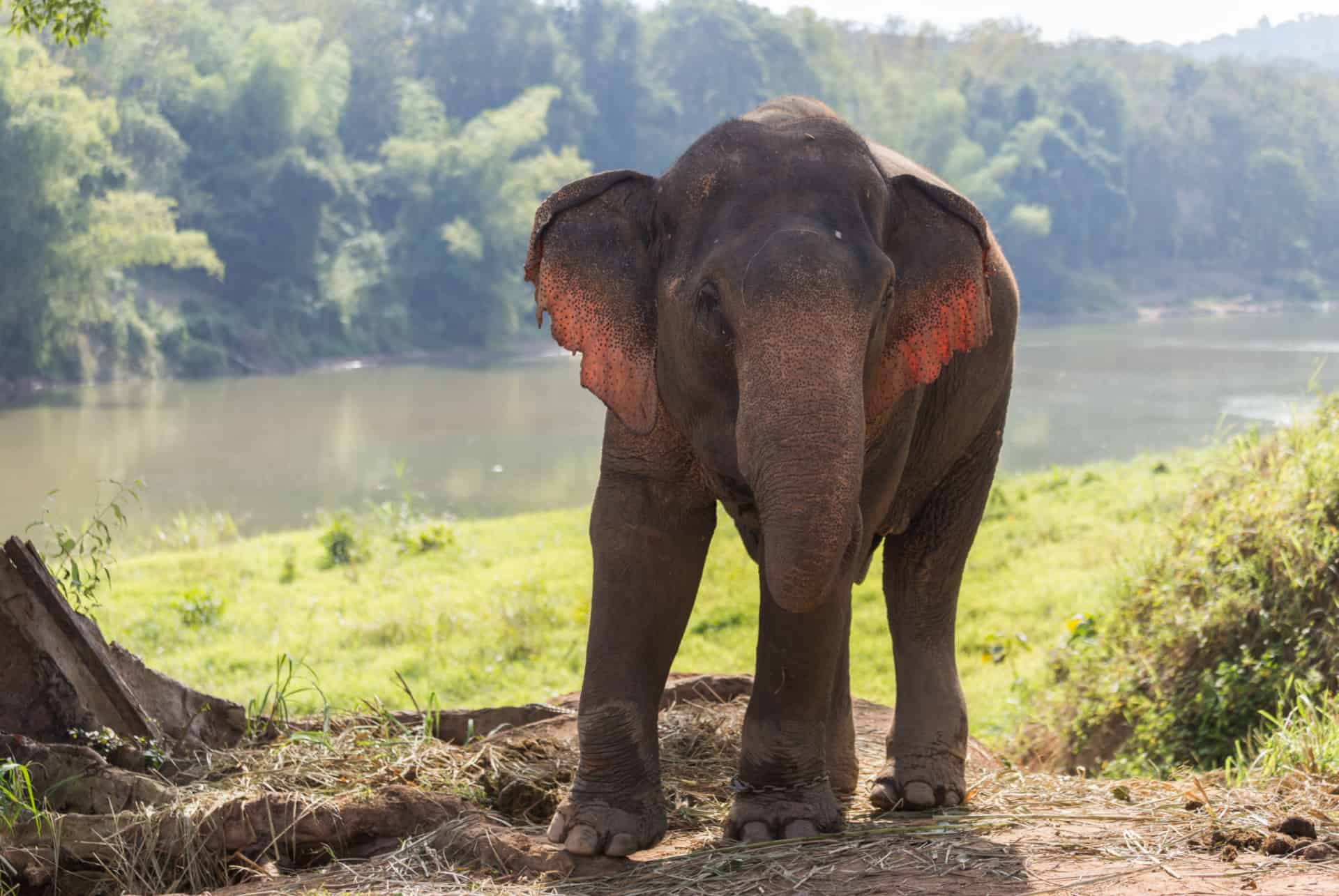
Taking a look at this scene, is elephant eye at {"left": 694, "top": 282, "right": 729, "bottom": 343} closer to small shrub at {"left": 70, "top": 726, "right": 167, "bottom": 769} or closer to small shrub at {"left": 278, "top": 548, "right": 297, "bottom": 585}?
small shrub at {"left": 70, "top": 726, "right": 167, "bottom": 769}

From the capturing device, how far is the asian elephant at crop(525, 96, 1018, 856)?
131 inches

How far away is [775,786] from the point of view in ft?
12.8

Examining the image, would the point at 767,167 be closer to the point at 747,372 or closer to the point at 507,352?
the point at 747,372

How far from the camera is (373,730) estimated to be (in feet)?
16.2

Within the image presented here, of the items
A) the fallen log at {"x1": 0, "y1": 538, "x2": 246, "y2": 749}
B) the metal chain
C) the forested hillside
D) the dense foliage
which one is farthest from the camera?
the forested hillside

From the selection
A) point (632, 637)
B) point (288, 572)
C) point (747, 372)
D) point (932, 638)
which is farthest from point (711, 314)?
point (288, 572)

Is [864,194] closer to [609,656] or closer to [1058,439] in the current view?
[609,656]

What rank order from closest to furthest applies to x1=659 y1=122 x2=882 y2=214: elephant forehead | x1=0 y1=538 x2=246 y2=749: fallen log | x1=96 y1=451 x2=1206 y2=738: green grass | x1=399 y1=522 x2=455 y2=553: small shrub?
x1=659 y1=122 x2=882 y2=214: elephant forehead, x1=0 y1=538 x2=246 y2=749: fallen log, x1=96 y1=451 x2=1206 y2=738: green grass, x1=399 y1=522 x2=455 y2=553: small shrub

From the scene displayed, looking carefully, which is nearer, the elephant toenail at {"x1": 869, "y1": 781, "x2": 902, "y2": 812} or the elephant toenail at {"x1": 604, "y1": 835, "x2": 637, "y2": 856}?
the elephant toenail at {"x1": 604, "y1": 835, "x2": 637, "y2": 856}

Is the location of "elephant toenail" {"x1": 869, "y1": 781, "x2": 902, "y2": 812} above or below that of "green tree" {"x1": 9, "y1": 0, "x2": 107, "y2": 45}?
below

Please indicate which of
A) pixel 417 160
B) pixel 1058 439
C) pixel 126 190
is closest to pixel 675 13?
pixel 417 160

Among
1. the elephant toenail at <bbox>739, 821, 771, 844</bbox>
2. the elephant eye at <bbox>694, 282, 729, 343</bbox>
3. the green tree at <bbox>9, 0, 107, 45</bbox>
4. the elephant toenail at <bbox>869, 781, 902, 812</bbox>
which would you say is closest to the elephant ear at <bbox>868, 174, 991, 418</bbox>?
the elephant eye at <bbox>694, 282, 729, 343</bbox>

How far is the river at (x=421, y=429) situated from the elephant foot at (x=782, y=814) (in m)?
13.7

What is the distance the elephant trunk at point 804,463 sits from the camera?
312 centimetres
